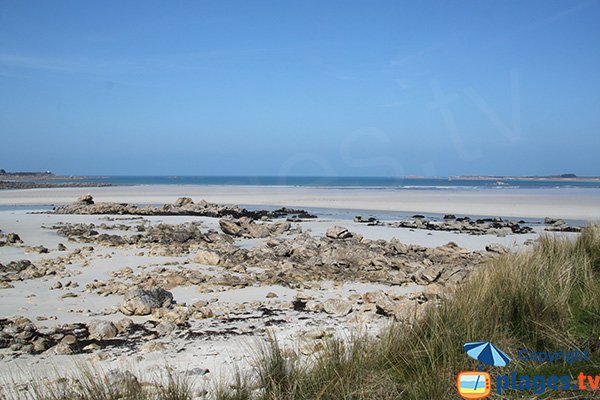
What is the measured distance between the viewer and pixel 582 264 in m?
7.04

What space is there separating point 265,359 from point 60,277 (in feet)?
21.5

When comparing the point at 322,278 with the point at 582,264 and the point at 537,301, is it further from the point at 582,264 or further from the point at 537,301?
the point at 537,301

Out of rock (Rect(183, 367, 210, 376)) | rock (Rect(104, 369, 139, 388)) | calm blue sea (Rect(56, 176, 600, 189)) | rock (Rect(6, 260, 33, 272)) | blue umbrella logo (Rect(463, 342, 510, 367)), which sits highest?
calm blue sea (Rect(56, 176, 600, 189))

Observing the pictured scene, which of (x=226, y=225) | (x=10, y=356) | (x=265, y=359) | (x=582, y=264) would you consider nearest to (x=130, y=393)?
(x=265, y=359)

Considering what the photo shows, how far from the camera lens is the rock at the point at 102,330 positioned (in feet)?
18.7

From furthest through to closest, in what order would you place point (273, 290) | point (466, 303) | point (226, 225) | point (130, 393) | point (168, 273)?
point (226, 225) < point (168, 273) < point (273, 290) < point (466, 303) < point (130, 393)

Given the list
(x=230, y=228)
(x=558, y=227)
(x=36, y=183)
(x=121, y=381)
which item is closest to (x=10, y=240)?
(x=230, y=228)

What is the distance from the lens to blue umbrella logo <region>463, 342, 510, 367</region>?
2806 mm

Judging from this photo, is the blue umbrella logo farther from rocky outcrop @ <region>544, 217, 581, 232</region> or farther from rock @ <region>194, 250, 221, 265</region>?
rocky outcrop @ <region>544, 217, 581, 232</region>

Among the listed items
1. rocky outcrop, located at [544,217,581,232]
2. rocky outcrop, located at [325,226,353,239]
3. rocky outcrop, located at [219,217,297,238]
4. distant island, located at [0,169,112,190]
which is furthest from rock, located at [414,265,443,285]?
distant island, located at [0,169,112,190]

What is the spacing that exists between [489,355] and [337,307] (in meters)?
4.08

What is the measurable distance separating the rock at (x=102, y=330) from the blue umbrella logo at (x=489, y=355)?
423 centimetres

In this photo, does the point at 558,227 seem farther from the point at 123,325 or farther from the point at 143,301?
the point at 123,325

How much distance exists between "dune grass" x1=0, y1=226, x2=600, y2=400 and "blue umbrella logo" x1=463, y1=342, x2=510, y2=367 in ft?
1.77
